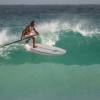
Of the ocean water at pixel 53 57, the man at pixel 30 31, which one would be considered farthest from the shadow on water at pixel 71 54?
the man at pixel 30 31

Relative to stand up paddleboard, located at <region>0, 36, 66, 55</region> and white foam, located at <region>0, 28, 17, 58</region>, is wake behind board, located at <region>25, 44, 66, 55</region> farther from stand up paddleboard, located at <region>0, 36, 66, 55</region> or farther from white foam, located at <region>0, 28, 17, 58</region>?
white foam, located at <region>0, 28, 17, 58</region>

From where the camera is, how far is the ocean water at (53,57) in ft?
6.41

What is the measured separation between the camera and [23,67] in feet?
6.46

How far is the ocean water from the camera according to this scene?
1.96m

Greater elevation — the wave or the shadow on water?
the wave

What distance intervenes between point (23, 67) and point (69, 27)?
0.48 meters

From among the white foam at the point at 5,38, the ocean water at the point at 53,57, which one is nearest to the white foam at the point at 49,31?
the ocean water at the point at 53,57

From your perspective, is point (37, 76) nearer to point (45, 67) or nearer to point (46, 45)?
point (45, 67)

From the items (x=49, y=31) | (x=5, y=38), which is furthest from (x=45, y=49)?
(x=5, y=38)

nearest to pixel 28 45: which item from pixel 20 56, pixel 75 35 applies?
pixel 20 56

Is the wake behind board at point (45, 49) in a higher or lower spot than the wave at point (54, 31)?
lower

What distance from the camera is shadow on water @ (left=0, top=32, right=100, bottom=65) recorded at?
6.49 ft

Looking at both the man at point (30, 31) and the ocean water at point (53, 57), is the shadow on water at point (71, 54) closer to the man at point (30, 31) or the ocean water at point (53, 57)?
the ocean water at point (53, 57)

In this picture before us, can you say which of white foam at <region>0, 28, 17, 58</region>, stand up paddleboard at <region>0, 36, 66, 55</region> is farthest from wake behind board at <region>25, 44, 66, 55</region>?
white foam at <region>0, 28, 17, 58</region>
